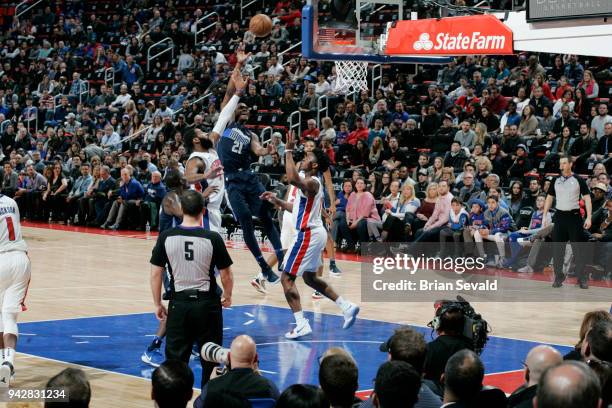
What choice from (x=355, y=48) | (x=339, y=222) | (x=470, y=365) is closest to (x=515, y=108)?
(x=339, y=222)

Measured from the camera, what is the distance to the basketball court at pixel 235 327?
29.7ft

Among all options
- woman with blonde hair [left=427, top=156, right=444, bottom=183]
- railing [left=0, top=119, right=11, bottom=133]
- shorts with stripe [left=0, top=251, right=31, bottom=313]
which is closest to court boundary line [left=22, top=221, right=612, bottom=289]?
woman with blonde hair [left=427, top=156, right=444, bottom=183]

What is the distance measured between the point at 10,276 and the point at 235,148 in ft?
16.7

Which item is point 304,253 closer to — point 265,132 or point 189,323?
point 189,323

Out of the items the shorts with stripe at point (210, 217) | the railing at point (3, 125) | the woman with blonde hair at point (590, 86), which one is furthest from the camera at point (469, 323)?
the railing at point (3, 125)

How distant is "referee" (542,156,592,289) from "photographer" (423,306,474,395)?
7850 millimetres

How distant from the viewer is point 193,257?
24.5 feet

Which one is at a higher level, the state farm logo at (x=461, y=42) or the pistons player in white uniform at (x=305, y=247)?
the state farm logo at (x=461, y=42)

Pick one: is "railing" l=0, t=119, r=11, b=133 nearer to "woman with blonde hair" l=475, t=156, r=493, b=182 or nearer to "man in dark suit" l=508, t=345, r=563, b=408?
"woman with blonde hair" l=475, t=156, r=493, b=182

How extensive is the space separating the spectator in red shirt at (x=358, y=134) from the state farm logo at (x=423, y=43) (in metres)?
8.55

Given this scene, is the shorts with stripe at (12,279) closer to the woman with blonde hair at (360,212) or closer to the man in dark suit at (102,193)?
the woman with blonde hair at (360,212)

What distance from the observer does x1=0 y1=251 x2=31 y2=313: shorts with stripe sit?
330 inches

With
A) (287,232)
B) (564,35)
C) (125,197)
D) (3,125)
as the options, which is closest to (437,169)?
(287,232)

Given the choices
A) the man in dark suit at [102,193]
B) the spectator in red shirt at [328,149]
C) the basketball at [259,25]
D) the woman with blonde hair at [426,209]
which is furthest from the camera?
the man in dark suit at [102,193]
